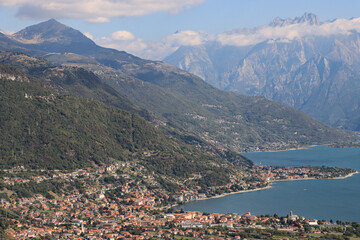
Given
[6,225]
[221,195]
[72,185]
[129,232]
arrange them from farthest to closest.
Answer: [221,195] < [72,185] < [129,232] < [6,225]

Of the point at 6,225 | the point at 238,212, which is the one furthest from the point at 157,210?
the point at 6,225

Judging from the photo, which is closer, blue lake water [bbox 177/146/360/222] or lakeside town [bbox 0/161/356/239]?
lakeside town [bbox 0/161/356/239]

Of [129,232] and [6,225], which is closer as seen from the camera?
[6,225]

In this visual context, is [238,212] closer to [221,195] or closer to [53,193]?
[221,195]

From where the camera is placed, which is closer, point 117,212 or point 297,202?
point 117,212

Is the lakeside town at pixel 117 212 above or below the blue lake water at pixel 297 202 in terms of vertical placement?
above

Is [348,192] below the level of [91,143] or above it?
below

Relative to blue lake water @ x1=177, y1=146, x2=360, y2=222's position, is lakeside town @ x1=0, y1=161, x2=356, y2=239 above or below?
above

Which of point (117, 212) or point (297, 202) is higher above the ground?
point (117, 212)
